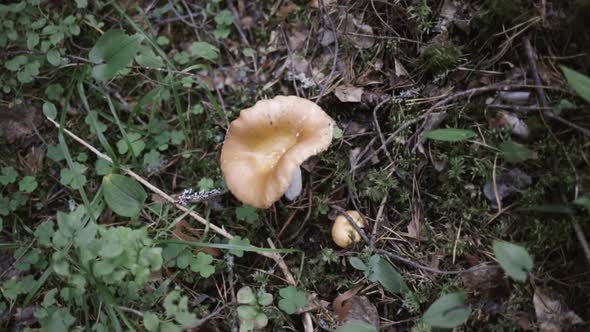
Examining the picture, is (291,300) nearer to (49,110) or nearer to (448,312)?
(448,312)

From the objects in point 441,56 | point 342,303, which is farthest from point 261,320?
point 441,56

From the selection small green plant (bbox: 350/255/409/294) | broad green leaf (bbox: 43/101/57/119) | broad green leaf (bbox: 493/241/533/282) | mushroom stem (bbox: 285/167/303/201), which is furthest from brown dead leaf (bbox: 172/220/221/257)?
broad green leaf (bbox: 493/241/533/282)

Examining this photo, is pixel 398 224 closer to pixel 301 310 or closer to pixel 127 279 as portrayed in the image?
pixel 301 310

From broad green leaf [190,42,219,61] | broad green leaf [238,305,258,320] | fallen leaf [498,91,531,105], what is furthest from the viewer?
broad green leaf [190,42,219,61]

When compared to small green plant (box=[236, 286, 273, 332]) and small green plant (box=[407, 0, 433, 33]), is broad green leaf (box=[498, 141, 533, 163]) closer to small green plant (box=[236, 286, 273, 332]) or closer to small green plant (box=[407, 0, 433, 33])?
small green plant (box=[407, 0, 433, 33])

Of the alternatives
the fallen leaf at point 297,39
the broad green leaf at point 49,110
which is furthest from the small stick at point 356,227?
the broad green leaf at point 49,110

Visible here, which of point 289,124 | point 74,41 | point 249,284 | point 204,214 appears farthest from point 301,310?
point 74,41

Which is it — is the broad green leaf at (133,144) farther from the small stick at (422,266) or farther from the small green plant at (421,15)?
the small green plant at (421,15)
